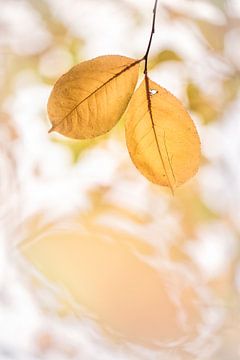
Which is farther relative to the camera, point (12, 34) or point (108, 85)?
point (12, 34)

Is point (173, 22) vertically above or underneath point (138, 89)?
above

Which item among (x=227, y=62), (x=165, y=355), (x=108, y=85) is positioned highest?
(x=227, y=62)

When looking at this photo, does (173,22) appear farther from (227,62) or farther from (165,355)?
(165,355)

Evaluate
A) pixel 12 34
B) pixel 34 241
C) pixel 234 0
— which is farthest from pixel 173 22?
pixel 34 241
